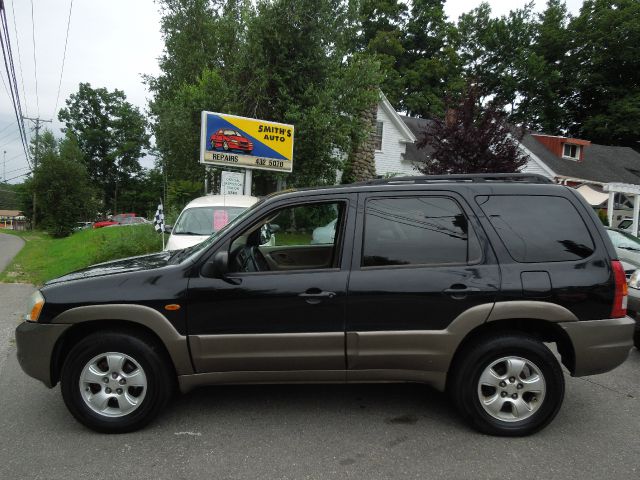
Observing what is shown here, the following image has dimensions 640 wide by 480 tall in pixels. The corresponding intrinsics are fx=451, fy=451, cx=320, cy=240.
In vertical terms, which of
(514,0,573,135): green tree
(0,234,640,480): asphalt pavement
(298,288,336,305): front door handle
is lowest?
(0,234,640,480): asphalt pavement

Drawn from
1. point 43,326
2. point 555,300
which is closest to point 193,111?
point 43,326

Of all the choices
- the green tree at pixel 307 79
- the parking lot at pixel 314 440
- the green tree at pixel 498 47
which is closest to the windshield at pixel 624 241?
the parking lot at pixel 314 440

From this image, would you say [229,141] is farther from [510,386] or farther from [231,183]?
[510,386]

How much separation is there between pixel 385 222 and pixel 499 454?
1764mm

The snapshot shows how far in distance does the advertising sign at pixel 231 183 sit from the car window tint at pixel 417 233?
28.0 ft

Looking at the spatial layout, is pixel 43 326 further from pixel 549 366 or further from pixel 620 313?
pixel 620 313

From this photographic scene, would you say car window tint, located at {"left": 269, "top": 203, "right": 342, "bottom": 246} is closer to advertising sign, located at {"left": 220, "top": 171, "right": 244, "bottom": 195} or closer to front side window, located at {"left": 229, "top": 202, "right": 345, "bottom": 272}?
front side window, located at {"left": 229, "top": 202, "right": 345, "bottom": 272}

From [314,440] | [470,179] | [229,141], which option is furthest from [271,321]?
[229,141]

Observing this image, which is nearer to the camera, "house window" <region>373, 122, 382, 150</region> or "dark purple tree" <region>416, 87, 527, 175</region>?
"dark purple tree" <region>416, 87, 527, 175</region>

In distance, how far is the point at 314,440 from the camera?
3.21m

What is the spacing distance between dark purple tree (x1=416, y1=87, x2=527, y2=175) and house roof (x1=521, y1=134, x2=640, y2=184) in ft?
55.1

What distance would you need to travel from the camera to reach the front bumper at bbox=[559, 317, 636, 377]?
323 cm

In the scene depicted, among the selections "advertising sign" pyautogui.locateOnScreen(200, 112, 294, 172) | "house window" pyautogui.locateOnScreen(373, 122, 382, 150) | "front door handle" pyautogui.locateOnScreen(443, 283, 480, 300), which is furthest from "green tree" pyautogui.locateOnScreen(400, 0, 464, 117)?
"front door handle" pyautogui.locateOnScreen(443, 283, 480, 300)

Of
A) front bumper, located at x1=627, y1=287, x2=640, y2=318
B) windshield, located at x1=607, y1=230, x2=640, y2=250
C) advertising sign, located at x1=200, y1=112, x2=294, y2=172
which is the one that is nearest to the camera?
front bumper, located at x1=627, y1=287, x2=640, y2=318
